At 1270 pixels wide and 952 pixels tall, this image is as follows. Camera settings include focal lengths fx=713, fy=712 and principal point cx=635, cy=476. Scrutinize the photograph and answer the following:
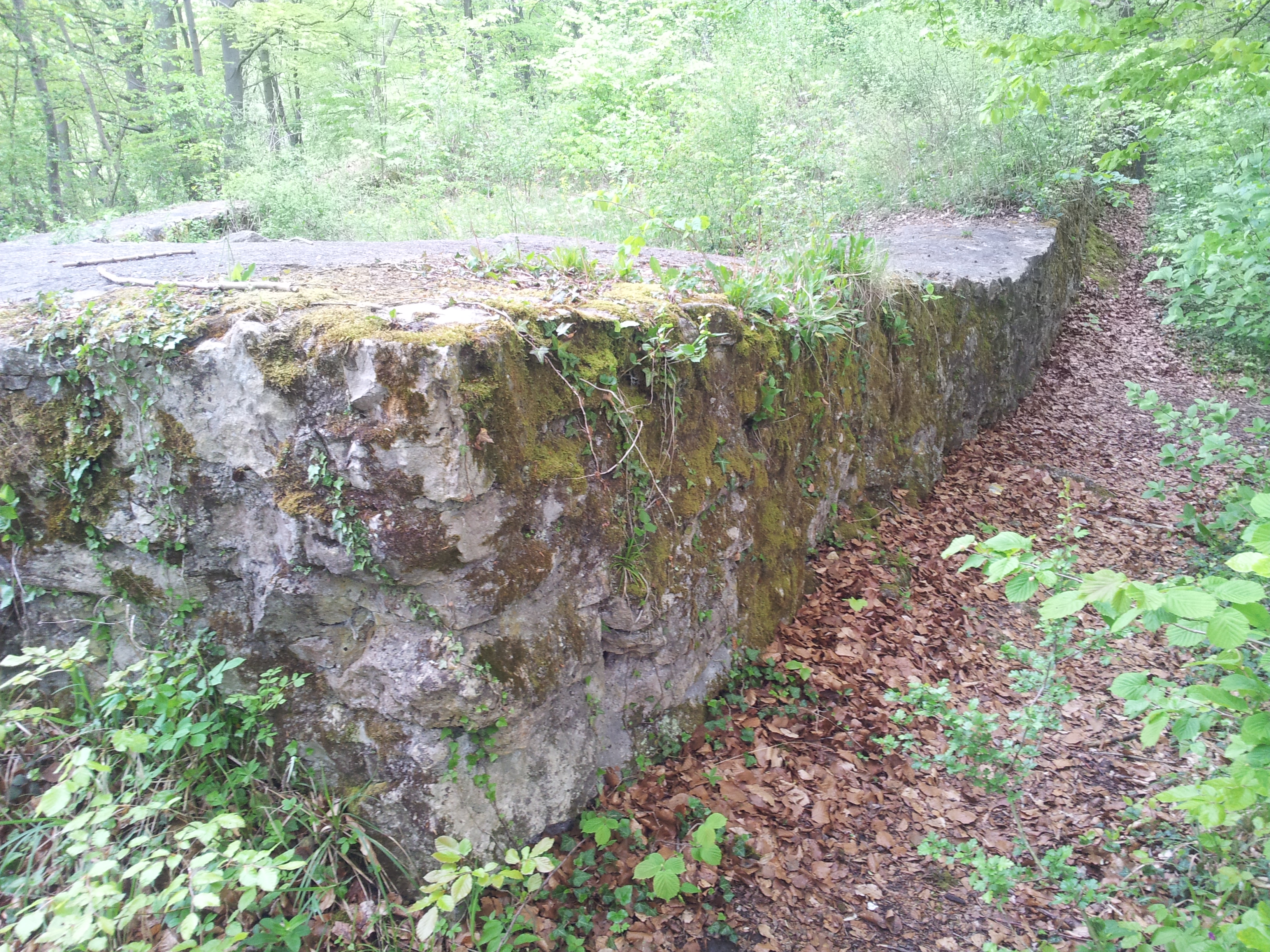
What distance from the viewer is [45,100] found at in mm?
9398

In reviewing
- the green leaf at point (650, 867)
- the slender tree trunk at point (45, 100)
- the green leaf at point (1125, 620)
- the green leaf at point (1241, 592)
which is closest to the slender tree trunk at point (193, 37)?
the slender tree trunk at point (45, 100)

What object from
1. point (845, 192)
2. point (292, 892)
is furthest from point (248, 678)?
point (845, 192)

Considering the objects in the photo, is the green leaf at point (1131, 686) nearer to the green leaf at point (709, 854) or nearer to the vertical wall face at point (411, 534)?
the green leaf at point (709, 854)

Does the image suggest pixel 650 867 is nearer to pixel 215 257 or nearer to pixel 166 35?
pixel 215 257

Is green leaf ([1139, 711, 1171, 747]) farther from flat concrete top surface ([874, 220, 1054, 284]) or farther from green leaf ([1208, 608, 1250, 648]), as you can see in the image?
flat concrete top surface ([874, 220, 1054, 284])

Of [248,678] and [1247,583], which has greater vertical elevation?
[1247,583]

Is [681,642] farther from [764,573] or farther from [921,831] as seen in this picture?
[921,831]

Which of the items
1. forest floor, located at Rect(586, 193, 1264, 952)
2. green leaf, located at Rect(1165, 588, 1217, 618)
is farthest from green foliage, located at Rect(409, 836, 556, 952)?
green leaf, located at Rect(1165, 588, 1217, 618)

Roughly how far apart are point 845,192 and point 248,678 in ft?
27.1

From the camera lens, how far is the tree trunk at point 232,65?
43.4 feet

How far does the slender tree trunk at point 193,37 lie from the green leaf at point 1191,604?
582 inches

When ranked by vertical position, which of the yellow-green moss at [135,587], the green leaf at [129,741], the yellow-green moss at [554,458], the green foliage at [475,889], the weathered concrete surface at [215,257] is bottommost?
the green foliage at [475,889]

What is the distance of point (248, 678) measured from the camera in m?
2.89

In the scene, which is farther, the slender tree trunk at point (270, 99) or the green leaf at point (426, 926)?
the slender tree trunk at point (270, 99)
